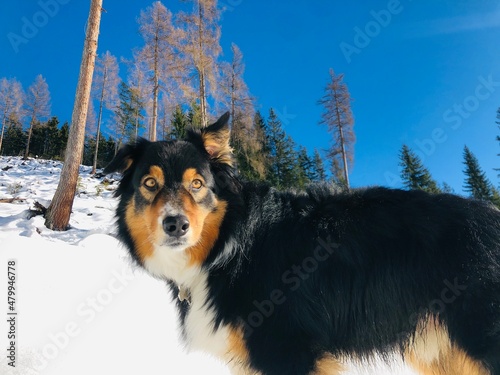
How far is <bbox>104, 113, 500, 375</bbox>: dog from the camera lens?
257cm

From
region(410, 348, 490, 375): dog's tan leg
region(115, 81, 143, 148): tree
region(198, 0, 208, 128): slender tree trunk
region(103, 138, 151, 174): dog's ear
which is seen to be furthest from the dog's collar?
region(115, 81, 143, 148): tree

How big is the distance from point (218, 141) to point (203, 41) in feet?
61.4

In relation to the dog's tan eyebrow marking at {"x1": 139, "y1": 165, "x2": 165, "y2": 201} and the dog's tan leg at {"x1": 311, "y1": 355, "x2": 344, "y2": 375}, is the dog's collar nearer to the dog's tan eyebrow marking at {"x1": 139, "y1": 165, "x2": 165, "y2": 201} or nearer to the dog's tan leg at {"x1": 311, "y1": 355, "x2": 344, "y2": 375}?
the dog's tan eyebrow marking at {"x1": 139, "y1": 165, "x2": 165, "y2": 201}

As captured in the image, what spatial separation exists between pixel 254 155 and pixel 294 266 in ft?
77.3

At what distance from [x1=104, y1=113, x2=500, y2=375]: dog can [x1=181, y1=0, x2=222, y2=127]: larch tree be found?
57.2 ft

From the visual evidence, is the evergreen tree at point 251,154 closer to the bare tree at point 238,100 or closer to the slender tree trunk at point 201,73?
the bare tree at point 238,100

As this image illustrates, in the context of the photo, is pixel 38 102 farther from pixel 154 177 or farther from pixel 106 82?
pixel 154 177

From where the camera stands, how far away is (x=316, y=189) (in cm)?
333

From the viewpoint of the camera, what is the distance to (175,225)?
2779 millimetres

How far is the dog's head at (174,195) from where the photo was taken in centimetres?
288

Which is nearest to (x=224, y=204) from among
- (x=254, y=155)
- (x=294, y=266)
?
(x=294, y=266)

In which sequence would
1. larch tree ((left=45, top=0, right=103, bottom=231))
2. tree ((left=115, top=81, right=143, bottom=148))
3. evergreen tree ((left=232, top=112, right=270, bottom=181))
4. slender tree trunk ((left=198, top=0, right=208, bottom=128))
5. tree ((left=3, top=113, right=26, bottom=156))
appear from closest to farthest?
larch tree ((left=45, top=0, right=103, bottom=231))
slender tree trunk ((left=198, top=0, right=208, bottom=128))
evergreen tree ((left=232, top=112, right=270, bottom=181))
tree ((left=115, top=81, right=143, bottom=148))
tree ((left=3, top=113, right=26, bottom=156))

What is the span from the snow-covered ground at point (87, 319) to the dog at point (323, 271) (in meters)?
0.60

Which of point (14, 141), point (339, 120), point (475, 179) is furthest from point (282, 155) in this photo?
point (14, 141)
